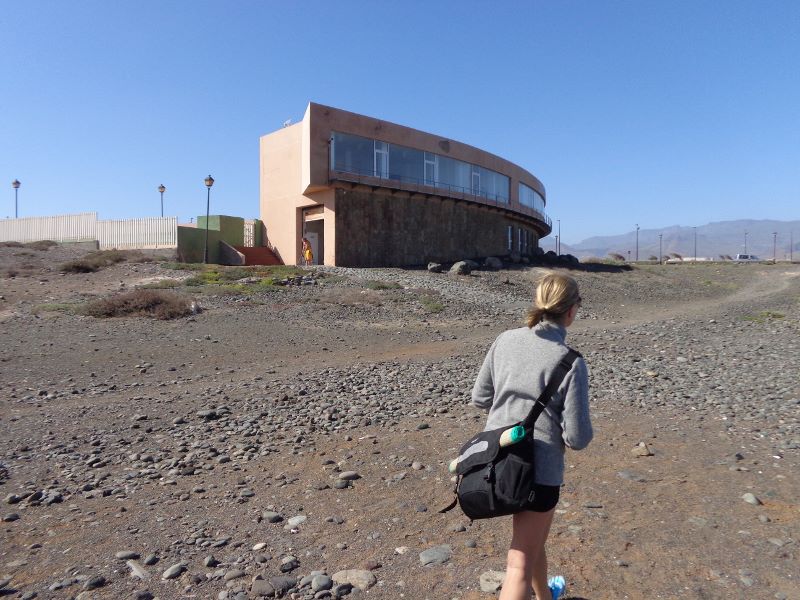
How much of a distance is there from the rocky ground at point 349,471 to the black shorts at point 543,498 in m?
1.02

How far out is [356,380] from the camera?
9820 millimetres

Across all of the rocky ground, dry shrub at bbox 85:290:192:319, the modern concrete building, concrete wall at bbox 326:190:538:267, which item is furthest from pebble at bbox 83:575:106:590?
concrete wall at bbox 326:190:538:267

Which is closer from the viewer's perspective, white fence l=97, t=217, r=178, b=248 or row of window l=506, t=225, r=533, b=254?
white fence l=97, t=217, r=178, b=248

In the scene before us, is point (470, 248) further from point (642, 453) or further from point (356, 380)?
point (642, 453)

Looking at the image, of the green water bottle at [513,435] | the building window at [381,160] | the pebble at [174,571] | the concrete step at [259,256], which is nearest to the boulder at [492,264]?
the building window at [381,160]

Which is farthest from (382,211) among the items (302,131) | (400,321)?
(400,321)

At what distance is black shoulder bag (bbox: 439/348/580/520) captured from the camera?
2.59m

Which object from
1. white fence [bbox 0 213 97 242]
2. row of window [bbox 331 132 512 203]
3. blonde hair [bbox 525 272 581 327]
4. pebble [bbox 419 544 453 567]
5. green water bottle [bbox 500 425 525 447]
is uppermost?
row of window [bbox 331 132 512 203]

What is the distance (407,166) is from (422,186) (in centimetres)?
137

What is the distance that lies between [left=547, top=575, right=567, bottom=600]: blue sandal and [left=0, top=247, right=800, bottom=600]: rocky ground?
0.22 metres

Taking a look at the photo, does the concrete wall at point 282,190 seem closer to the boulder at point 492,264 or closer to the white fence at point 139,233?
the white fence at point 139,233

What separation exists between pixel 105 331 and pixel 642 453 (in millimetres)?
12918

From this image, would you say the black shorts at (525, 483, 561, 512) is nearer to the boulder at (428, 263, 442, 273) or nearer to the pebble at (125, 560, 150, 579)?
the pebble at (125, 560, 150, 579)

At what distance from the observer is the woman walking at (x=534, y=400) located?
262cm
